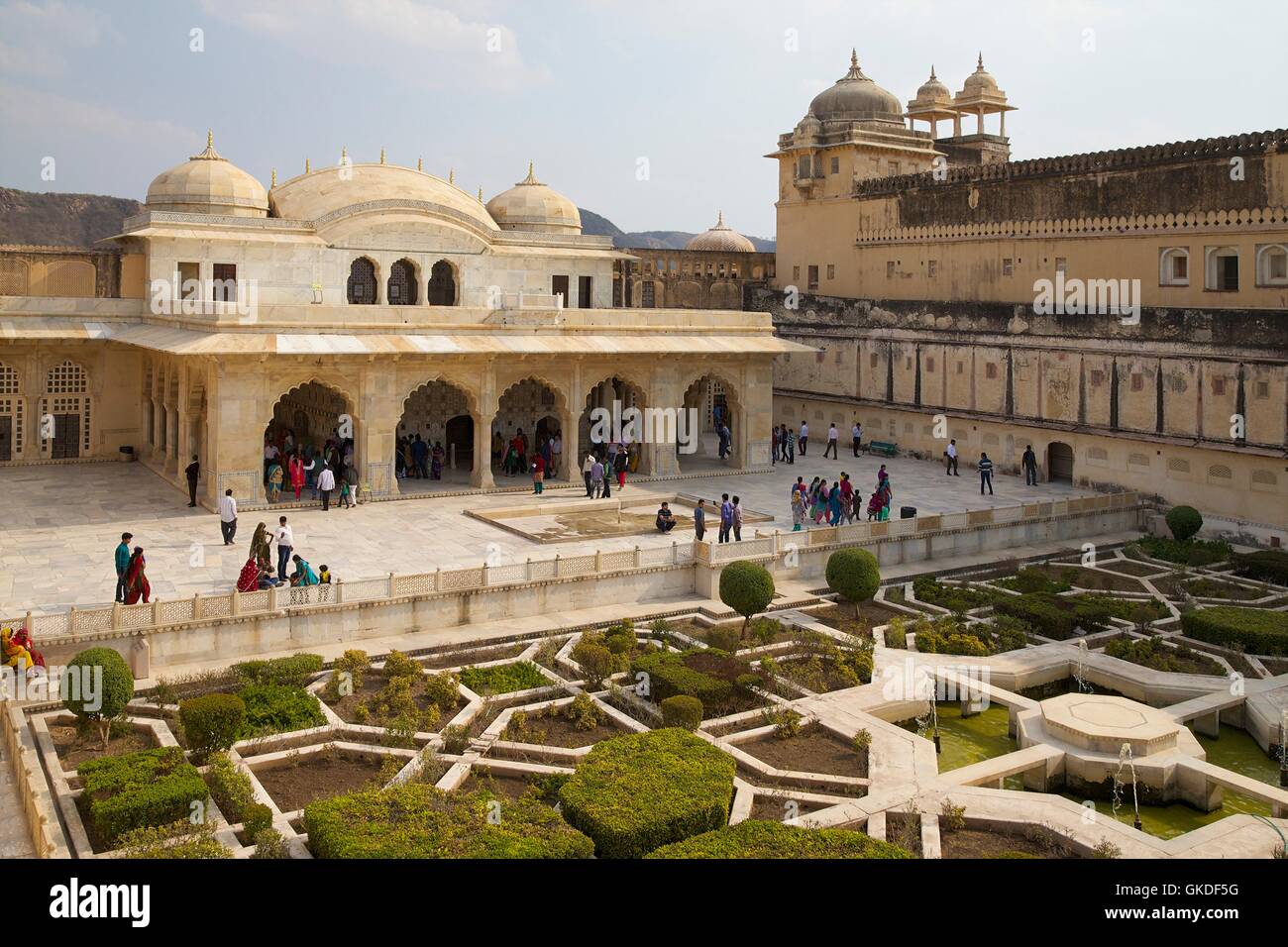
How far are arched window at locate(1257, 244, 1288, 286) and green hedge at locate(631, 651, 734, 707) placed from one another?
676 inches

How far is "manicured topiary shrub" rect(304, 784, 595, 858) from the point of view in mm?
9609

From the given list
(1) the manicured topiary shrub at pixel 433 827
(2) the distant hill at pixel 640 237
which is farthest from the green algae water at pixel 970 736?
(2) the distant hill at pixel 640 237

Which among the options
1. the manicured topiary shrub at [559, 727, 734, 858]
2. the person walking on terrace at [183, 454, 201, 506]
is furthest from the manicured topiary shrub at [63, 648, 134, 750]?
the person walking on terrace at [183, 454, 201, 506]

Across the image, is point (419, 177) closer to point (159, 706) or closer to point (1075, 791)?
point (159, 706)

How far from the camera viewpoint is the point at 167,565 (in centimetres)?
1803

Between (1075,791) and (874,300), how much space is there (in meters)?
22.8

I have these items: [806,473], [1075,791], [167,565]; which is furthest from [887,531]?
[167,565]

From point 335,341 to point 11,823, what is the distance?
13905mm

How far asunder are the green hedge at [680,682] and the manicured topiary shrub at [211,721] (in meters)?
4.73

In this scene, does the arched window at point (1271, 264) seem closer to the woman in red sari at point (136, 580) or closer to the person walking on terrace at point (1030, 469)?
the person walking on terrace at point (1030, 469)

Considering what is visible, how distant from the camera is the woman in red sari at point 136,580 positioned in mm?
15375

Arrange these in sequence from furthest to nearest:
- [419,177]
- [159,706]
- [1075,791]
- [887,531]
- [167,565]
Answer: [419,177] < [887,531] < [167,565] < [159,706] < [1075,791]

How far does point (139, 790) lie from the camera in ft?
34.4
